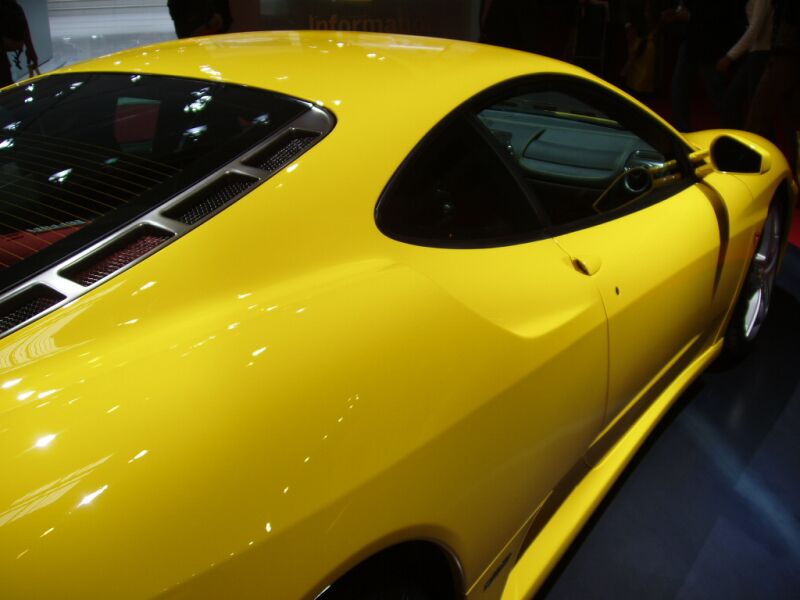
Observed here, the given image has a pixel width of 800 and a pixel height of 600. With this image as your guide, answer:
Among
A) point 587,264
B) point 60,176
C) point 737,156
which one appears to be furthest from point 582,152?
point 60,176

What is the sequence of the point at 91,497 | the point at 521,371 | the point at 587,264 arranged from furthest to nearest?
the point at 587,264, the point at 521,371, the point at 91,497

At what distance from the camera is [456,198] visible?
4.78ft

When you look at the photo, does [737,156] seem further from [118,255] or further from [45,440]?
[45,440]

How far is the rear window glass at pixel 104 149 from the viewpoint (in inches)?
47.8

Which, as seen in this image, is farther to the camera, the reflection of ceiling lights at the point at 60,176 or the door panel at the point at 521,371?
the reflection of ceiling lights at the point at 60,176

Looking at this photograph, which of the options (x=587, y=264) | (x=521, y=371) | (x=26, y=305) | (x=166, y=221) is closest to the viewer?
(x=26, y=305)

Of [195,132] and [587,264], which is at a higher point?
[195,132]

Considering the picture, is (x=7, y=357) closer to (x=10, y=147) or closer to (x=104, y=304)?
(x=104, y=304)

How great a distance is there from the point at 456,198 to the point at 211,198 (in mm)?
518

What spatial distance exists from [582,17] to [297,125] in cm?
644

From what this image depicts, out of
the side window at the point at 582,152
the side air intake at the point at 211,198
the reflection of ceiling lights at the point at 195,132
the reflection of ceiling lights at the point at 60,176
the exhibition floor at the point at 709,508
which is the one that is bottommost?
the exhibition floor at the point at 709,508

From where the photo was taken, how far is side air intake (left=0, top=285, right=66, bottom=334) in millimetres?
1022

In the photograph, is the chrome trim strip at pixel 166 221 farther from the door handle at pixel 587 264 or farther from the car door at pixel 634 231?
the door handle at pixel 587 264

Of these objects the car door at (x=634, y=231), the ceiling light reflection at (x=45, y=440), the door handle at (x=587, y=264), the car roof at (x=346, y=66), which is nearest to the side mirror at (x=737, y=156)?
the car door at (x=634, y=231)
